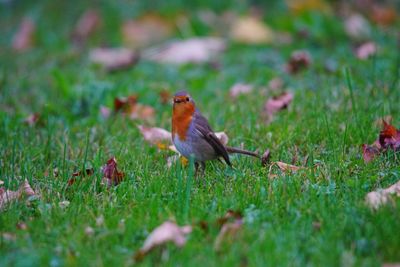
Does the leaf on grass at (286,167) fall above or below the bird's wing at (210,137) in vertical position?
below

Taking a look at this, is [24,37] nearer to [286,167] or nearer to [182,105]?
[182,105]

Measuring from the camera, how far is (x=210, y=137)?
401 centimetres

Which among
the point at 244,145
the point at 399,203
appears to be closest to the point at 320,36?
the point at 244,145

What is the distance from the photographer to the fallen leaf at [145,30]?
8203 millimetres

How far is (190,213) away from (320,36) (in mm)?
4828

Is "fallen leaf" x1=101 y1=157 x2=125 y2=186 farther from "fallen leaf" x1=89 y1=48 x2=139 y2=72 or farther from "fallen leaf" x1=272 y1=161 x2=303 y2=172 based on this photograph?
"fallen leaf" x1=89 y1=48 x2=139 y2=72

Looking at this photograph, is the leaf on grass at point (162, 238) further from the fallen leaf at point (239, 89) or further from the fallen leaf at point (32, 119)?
the fallen leaf at point (239, 89)

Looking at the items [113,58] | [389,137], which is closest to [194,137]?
[389,137]

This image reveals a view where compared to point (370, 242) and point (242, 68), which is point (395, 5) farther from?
point (370, 242)

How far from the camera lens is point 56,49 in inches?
316

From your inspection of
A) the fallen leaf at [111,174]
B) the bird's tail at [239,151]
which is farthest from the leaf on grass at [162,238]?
the bird's tail at [239,151]

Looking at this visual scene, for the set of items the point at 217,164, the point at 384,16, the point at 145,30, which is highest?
the point at 384,16

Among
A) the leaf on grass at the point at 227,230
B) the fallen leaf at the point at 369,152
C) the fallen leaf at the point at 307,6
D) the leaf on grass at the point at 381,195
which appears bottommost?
the fallen leaf at the point at 369,152

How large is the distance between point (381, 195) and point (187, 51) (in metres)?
4.64
